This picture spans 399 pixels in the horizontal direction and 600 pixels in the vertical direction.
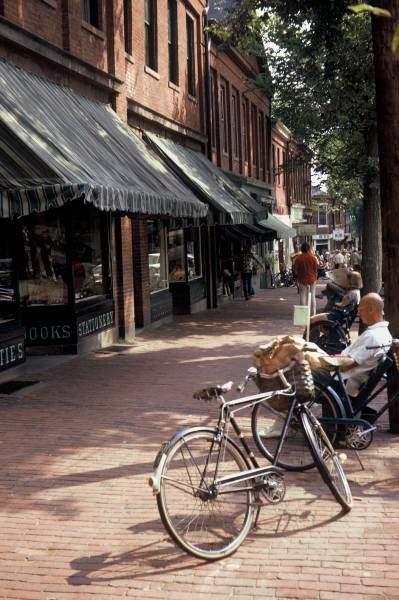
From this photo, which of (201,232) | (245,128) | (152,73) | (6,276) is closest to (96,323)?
(6,276)

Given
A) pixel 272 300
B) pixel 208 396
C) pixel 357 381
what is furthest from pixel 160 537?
pixel 272 300

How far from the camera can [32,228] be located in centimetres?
1229

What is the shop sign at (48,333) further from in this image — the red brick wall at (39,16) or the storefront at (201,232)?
the storefront at (201,232)

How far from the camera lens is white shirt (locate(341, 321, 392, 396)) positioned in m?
6.58

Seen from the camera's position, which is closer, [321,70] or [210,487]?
[210,487]

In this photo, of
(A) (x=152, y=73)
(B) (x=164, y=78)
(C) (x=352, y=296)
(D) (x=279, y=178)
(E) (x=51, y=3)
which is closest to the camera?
(C) (x=352, y=296)

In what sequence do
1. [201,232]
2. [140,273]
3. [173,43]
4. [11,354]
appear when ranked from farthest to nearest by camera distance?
[201,232]
[173,43]
[140,273]
[11,354]

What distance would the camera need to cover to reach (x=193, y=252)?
22.1 meters

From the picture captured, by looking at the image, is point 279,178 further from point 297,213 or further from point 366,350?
point 366,350

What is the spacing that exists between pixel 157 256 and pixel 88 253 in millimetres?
4883

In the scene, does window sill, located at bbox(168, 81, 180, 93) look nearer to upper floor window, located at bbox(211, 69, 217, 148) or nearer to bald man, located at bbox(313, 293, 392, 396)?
upper floor window, located at bbox(211, 69, 217, 148)

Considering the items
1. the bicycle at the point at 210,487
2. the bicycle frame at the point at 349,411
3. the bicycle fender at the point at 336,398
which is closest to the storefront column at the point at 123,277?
the bicycle frame at the point at 349,411

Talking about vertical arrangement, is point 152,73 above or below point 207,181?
above

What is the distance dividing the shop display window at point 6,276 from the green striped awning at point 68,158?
1584mm
